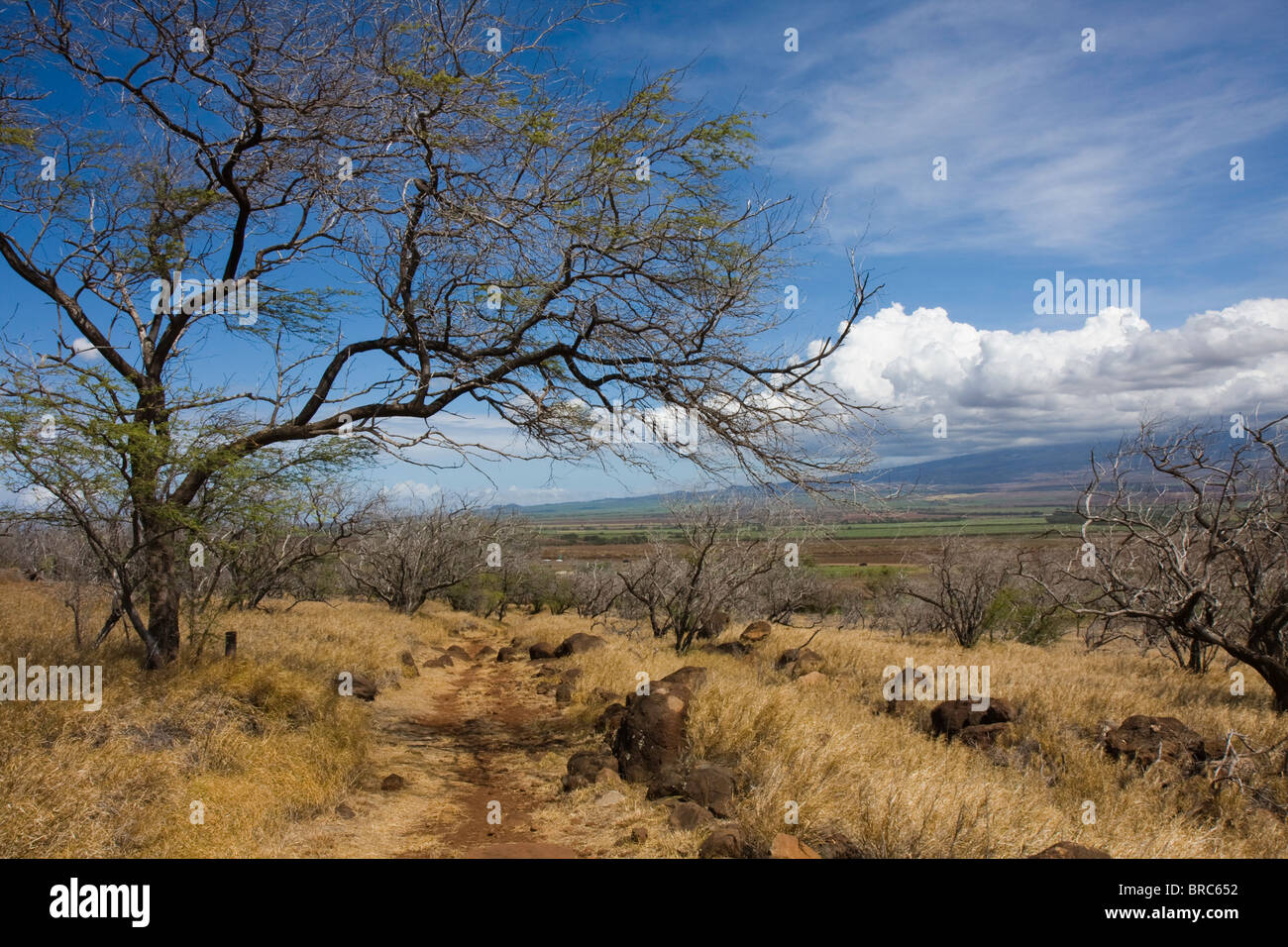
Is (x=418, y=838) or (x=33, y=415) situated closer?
(x=418, y=838)

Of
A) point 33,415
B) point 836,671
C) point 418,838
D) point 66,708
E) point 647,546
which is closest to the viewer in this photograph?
point 418,838

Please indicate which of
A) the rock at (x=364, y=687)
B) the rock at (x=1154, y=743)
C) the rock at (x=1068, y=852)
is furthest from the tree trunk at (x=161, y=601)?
the rock at (x=1154, y=743)

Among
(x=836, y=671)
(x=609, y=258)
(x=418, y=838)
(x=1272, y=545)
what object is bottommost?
(x=836, y=671)

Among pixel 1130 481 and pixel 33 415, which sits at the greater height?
pixel 33 415

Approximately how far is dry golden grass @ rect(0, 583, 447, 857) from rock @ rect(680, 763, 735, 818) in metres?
3.37

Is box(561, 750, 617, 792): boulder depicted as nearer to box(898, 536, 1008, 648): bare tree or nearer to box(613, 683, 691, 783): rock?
box(613, 683, 691, 783): rock

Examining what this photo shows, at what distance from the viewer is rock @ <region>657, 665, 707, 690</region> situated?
871 cm

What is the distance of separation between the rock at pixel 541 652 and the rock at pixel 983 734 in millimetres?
9553

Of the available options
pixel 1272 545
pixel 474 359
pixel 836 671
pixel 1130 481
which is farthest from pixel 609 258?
pixel 1272 545

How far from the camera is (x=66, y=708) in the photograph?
6590mm

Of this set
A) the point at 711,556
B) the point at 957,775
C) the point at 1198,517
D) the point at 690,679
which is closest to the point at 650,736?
the point at 690,679
